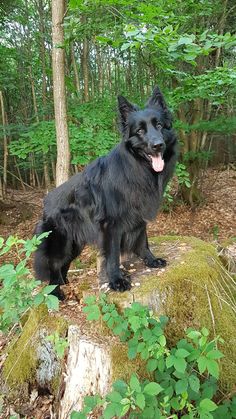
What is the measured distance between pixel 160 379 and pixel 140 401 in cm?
37

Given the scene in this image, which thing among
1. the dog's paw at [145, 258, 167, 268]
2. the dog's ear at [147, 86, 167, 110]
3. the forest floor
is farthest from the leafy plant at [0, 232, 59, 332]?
the forest floor

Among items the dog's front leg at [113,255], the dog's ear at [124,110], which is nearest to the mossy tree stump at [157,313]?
the dog's front leg at [113,255]

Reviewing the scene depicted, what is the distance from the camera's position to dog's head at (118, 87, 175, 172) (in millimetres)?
2463

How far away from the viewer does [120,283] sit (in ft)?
8.38

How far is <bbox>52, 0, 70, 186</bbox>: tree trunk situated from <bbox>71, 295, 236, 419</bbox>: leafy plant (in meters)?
2.94

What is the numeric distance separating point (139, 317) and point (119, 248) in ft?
2.72

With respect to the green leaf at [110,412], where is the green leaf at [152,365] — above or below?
above

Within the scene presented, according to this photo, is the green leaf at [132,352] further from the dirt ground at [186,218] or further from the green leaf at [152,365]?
the dirt ground at [186,218]

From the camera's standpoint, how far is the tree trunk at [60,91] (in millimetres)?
4320

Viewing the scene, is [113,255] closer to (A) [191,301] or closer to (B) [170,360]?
(A) [191,301]

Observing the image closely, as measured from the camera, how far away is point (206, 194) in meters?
9.22

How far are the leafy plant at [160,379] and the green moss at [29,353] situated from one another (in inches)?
28.5

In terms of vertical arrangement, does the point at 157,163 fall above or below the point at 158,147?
below

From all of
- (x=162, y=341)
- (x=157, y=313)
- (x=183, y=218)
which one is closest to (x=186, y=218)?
(x=183, y=218)
